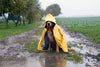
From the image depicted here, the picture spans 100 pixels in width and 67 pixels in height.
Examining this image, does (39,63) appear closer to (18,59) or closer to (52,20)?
(18,59)

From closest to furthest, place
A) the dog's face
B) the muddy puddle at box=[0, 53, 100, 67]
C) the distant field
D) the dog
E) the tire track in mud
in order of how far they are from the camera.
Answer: the muddy puddle at box=[0, 53, 100, 67]
the dog's face
the dog
the tire track in mud
the distant field

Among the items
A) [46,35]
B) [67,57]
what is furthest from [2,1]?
[67,57]

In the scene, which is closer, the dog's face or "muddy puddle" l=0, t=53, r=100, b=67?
"muddy puddle" l=0, t=53, r=100, b=67

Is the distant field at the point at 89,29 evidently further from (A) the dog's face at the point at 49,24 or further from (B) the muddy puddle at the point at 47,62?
(B) the muddy puddle at the point at 47,62

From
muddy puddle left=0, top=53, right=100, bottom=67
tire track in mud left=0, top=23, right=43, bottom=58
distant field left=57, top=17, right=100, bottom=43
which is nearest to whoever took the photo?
muddy puddle left=0, top=53, right=100, bottom=67

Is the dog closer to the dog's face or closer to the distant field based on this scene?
the dog's face

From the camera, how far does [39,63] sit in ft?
20.2

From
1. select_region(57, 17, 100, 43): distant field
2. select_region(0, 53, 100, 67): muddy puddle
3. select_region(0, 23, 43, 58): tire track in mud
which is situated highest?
select_region(57, 17, 100, 43): distant field

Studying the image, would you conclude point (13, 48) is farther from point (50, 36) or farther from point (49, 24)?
point (49, 24)

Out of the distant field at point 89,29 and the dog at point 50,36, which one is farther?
the distant field at point 89,29

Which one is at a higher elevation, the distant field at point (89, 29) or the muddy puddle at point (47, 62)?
the distant field at point (89, 29)

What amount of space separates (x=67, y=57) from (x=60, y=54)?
2.13 ft

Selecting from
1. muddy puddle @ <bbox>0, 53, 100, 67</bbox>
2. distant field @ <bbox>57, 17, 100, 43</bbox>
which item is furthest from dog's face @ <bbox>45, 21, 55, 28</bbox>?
distant field @ <bbox>57, 17, 100, 43</bbox>

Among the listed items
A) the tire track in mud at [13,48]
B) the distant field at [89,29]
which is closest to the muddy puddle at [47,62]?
the tire track in mud at [13,48]
